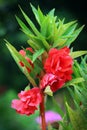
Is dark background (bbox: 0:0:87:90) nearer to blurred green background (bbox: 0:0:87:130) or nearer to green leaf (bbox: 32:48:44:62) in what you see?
blurred green background (bbox: 0:0:87:130)

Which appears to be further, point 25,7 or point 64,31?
point 25,7

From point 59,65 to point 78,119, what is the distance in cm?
12

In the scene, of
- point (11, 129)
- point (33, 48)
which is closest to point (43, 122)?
point (33, 48)

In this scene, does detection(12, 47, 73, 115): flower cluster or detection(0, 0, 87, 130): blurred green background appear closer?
detection(12, 47, 73, 115): flower cluster

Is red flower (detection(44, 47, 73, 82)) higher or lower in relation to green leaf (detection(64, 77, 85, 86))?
higher

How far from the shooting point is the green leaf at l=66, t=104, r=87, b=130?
3.98ft

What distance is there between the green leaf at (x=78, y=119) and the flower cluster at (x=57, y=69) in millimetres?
64

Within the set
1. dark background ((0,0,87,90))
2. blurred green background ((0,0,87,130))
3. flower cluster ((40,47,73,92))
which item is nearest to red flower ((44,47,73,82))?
flower cluster ((40,47,73,92))

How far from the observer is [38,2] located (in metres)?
5.08

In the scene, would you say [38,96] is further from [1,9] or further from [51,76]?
[1,9]

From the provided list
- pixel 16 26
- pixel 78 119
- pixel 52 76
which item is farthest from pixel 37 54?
pixel 16 26

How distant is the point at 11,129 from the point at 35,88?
2873 mm

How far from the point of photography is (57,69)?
1.21 meters

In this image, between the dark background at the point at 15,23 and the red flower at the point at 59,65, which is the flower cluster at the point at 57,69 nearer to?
the red flower at the point at 59,65
